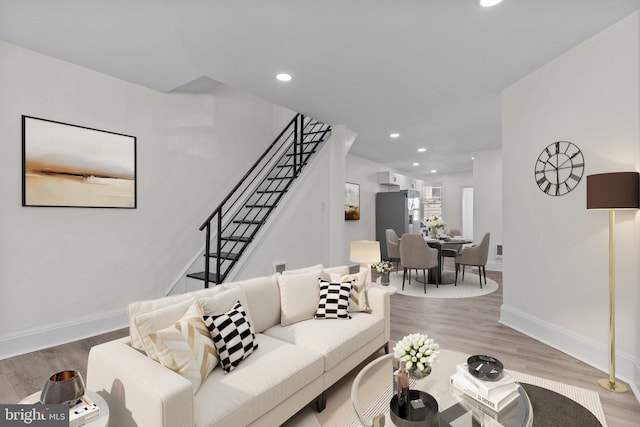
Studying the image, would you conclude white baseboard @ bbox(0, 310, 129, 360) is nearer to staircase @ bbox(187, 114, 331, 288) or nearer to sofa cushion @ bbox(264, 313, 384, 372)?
staircase @ bbox(187, 114, 331, 288)

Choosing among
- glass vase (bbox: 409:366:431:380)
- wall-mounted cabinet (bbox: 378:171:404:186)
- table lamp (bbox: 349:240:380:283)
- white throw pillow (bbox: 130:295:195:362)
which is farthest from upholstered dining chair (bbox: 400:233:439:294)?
white throw pillow (bbox: 130:295:195:362)

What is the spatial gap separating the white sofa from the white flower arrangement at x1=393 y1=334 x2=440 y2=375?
0.65 m

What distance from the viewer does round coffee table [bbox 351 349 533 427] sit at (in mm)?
1432

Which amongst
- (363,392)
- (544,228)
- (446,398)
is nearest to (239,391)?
(363,392)

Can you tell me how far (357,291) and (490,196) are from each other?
5.93 m

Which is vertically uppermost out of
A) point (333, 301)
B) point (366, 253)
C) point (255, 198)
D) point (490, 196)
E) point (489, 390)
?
point (490, 196)

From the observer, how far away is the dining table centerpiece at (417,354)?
5.06 ft

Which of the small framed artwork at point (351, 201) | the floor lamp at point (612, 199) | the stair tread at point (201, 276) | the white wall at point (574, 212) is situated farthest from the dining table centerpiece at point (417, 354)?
the small framed artwork at point (351, 201)

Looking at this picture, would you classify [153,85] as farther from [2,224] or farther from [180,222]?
[2,224]

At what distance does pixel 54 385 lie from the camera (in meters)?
1.29

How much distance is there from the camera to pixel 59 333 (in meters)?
3.13

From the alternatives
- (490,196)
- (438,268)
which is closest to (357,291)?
(438,268)

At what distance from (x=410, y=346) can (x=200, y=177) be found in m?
3.76

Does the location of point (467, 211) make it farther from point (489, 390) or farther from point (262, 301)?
point (489, 390)
